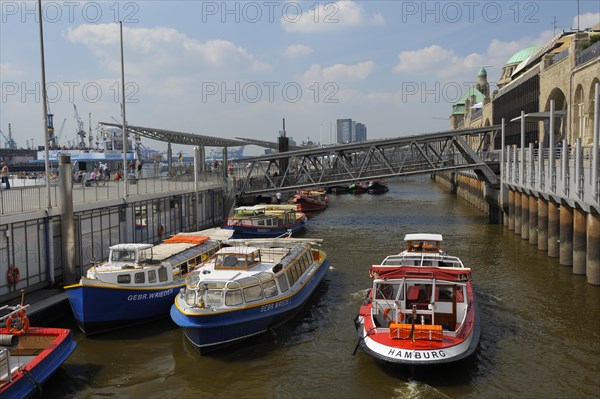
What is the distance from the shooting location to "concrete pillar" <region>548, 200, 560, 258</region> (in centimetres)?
3512

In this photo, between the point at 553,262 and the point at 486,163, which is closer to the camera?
the point at 553,262

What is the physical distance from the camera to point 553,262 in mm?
34500

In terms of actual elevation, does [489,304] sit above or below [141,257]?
below

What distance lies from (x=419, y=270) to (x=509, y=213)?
33493 mm

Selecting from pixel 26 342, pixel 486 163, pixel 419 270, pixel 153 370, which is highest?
pixel 486 163

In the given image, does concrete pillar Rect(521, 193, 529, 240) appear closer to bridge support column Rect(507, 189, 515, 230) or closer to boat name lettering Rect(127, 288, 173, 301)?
bridge support column Rect(507, 189, 515, 230)

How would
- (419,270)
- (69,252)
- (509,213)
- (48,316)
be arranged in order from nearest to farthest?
(419,270) → (48,316) → (69,252) → (509,213)

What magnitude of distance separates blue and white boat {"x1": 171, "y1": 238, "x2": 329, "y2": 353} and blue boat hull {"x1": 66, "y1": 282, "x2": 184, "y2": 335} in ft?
6.13

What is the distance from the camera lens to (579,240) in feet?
96.9

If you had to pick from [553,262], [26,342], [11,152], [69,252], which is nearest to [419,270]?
[26,342]

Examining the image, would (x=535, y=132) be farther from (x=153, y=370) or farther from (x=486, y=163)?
(x=153, y=370)

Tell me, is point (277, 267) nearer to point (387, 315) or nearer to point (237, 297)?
point (237, 297)

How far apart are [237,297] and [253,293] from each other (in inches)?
34.5

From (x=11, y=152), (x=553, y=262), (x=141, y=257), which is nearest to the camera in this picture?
(x=141, y=257)
